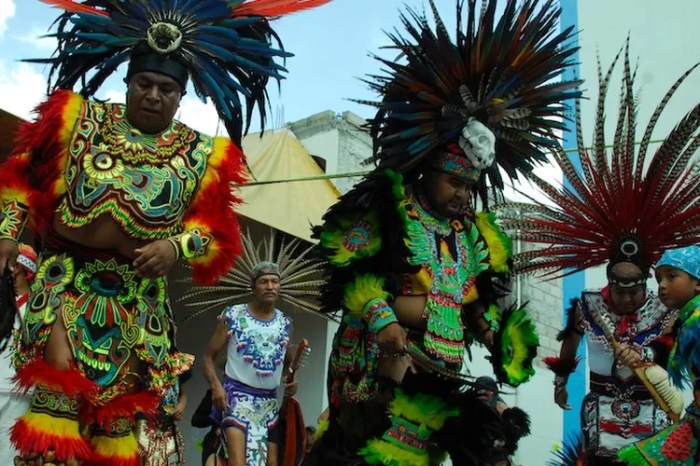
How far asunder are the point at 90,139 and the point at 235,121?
74 centimetres

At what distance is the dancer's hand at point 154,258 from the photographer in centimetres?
320

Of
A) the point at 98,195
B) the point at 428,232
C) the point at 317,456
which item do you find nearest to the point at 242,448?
the point at 317,456

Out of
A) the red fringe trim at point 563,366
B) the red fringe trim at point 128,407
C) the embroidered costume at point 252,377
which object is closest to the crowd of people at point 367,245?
the red fringe trim at point 128,407

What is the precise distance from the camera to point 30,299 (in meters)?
3.30

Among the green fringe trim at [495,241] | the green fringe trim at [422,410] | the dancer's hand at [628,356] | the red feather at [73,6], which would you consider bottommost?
the green fringe trim at [422,410]

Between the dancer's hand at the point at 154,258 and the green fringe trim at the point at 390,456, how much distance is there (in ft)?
4.08

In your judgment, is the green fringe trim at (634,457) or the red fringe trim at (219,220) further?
the green fringe trim at (634,457)

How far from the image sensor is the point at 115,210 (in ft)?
10.8

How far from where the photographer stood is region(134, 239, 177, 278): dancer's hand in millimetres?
3195

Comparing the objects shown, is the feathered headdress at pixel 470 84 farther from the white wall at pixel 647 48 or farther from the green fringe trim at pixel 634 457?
the white wall at pixel 647 48

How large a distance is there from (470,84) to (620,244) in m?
1.71

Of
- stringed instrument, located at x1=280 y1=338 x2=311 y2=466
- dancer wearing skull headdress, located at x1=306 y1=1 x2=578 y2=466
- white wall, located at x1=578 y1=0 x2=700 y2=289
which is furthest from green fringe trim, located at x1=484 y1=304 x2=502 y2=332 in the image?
white wall, located at x1=578 y1=0 x2=700 y2=289

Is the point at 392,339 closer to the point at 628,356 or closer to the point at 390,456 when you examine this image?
the point at 390,456

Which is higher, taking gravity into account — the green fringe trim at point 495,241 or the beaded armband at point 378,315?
the green fringe trim at point 495,241
